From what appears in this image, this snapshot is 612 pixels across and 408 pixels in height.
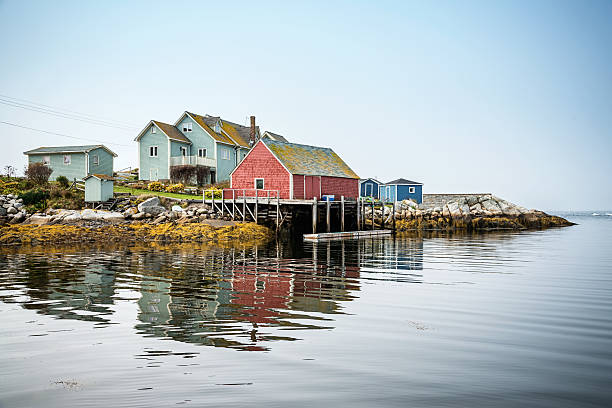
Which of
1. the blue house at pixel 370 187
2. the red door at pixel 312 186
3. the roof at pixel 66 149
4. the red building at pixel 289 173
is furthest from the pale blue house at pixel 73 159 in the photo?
the blue house at pixel 370 187

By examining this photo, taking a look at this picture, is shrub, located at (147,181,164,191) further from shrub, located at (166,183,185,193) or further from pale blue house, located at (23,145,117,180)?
pale blue house, located at (23,145,117,180)

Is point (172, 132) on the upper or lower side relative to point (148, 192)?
upper

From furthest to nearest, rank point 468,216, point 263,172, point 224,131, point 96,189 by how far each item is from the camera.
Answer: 1. point 224,131
2. point 468,216
3. point 263,172
4. point 96,189

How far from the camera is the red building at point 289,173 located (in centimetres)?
3603

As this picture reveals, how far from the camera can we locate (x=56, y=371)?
614 cm

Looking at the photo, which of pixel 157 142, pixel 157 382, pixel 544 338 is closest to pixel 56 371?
pixel 157 382

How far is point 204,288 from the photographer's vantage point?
40.6 ft

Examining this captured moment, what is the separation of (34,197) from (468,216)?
43.1m

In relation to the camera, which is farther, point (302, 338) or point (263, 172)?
point (263, 172)

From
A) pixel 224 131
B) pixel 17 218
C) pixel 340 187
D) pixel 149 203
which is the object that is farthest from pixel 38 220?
pixel 224 131

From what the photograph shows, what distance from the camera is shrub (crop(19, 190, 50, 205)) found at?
3462 cm

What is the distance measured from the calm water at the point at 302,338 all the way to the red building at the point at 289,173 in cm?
2055

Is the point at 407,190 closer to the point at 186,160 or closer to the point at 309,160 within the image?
the point at 309,160

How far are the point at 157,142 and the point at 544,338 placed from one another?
46.3 m
